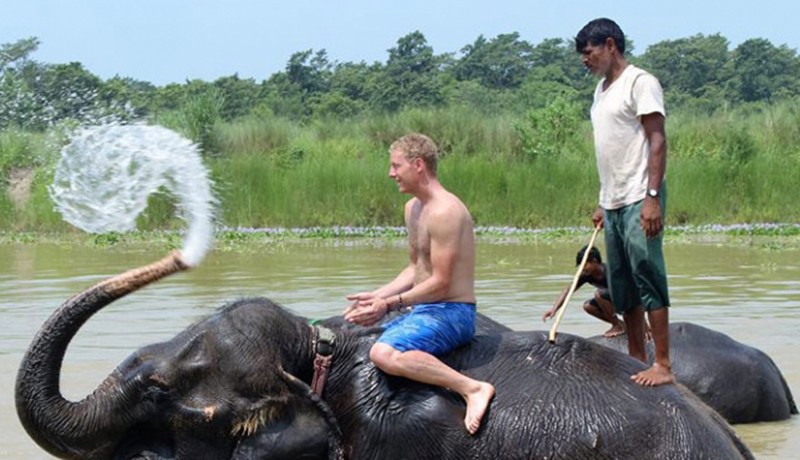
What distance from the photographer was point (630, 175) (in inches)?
247

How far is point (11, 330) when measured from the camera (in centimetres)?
1189

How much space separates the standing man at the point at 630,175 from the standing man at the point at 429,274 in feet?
3.30

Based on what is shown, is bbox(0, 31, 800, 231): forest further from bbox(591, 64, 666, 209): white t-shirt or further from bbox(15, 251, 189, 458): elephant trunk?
bbox(15, 251, 189, 458): elephant trunk

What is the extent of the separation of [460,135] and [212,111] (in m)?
4.82

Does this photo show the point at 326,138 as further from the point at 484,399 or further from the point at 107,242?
the point at 484,399

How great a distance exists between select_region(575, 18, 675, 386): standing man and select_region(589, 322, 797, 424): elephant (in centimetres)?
169

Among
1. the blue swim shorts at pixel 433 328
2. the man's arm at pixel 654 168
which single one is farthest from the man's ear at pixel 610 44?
the blue swim shorts at pixel 433 328

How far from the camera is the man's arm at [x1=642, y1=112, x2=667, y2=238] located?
6.07 meters

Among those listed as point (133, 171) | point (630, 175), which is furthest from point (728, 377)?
point (133, 171)

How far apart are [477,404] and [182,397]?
36.4 inches

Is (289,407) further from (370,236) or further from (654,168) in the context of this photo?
(370,236)

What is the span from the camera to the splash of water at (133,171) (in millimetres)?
5361

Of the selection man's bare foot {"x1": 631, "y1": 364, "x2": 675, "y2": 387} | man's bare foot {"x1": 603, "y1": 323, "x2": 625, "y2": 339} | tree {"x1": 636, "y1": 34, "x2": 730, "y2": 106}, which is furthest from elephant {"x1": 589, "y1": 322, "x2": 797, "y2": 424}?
tree {"x1": 636, "y1": 34, "x2": 730, "y2": 106}

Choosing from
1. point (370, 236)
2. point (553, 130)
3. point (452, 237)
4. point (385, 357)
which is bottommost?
point (370, 236)
